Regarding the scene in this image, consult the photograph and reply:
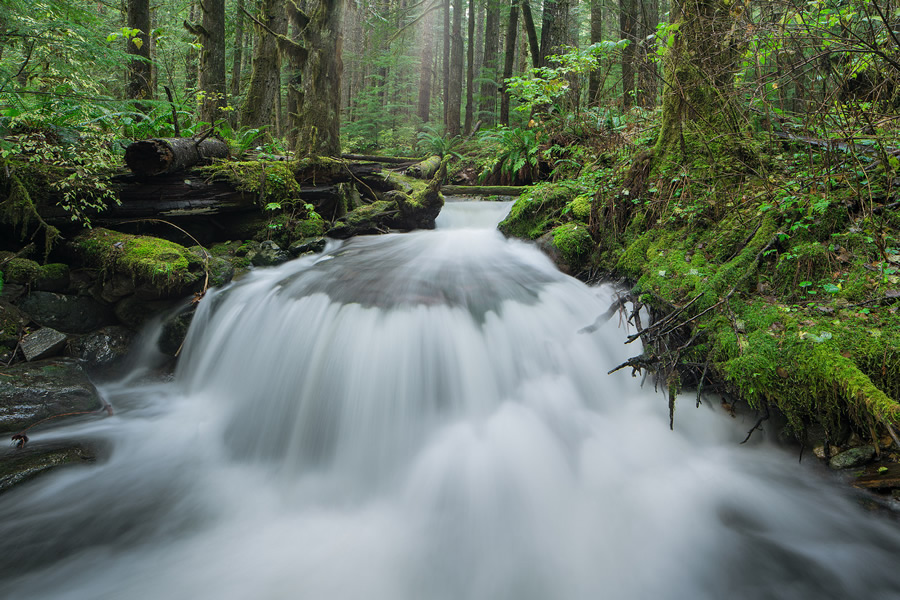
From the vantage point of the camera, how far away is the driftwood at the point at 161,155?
209 inches

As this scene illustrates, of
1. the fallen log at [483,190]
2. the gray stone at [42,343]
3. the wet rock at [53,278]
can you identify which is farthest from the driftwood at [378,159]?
the gray stone at [42,343]

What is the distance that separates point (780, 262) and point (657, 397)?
1.36 meters

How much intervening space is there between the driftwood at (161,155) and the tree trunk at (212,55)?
3741 mm

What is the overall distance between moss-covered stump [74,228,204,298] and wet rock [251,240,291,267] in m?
0.96

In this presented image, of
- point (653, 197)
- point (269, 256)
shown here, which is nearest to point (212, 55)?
point (269, 256)

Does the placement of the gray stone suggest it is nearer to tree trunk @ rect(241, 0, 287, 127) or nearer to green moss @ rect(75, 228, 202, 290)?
green moss @ rect(75, 228, 202, 290)

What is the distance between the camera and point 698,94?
4672 mm

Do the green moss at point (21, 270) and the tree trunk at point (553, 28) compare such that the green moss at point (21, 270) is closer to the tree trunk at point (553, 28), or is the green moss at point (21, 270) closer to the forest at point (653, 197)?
the forest at point (653, 197)

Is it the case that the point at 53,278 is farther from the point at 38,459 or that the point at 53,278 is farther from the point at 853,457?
the point at 853,457

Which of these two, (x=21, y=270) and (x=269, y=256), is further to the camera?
(x=269, y=256)

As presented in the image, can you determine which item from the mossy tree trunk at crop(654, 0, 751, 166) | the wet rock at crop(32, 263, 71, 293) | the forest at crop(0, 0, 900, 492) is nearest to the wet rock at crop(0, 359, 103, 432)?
the forest at crop(0, 0, 900, 492)

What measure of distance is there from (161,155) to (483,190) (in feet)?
23.2

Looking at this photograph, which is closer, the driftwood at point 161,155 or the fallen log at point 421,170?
the driftwood at point 161,155

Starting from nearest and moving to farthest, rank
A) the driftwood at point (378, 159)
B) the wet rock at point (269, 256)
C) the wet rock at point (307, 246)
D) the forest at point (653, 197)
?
the forest at point (653, 197) < the wet rock at point (269, 256) < the wet rock at point (307, 246) < the driftwood at point (378, 159)
